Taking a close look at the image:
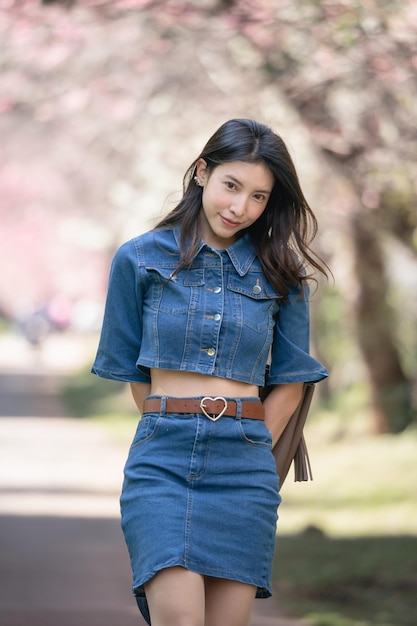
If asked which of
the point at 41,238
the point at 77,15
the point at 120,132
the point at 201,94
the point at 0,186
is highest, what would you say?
the point at 77,15

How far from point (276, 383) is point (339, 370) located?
13.9m

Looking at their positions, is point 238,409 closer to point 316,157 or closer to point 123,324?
point 123,324

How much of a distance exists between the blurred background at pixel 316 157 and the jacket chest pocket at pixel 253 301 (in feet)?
2.29

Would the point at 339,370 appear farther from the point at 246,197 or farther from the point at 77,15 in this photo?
the point at 246,197

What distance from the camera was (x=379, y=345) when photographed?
14930 mm

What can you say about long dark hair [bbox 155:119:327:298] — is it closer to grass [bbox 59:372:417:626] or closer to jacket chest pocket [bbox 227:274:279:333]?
jacket chest pocket [bbox 227:274:279:333]

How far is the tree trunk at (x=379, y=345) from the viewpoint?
14828mm

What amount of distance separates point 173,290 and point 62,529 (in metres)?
7.54

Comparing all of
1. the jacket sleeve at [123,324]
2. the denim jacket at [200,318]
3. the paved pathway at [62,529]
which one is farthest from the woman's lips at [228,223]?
the paved pathway at [62,529]

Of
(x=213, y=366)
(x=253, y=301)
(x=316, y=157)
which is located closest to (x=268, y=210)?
(x=253, y=301)

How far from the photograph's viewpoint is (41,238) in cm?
4919

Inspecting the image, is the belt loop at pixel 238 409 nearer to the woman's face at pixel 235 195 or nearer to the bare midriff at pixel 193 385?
the bare midriff at pixel 193 385

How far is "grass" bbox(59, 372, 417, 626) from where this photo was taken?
27.0 feet

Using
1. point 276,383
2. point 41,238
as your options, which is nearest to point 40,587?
point 276,383
